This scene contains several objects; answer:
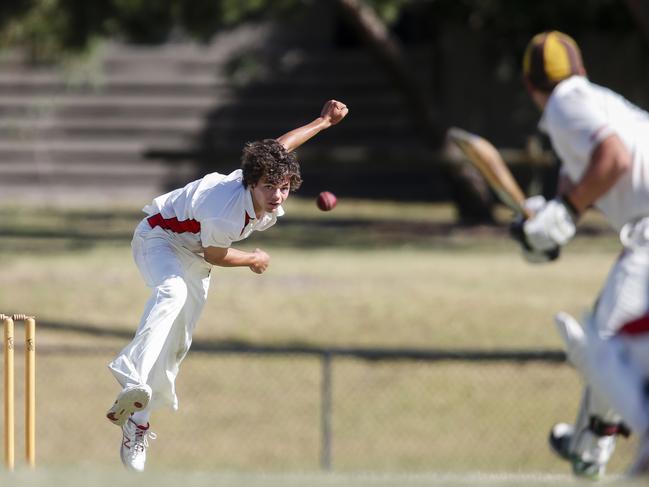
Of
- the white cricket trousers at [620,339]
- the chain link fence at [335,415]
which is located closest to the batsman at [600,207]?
the white cricket trousers at [620,339]

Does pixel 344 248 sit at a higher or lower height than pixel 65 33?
lower

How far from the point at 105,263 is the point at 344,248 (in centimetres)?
350

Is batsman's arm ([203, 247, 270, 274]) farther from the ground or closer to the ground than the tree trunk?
farther from the ground

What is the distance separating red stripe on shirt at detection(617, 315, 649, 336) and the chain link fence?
6982 mm

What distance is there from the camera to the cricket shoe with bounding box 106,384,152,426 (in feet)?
23.6

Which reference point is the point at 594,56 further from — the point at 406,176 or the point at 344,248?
the point at 344,248

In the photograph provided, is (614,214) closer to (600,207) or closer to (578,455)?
(600,207)

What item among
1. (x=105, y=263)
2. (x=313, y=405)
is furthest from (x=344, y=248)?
(x=313, y=405)

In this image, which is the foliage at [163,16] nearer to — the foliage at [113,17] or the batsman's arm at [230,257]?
the foliage at [113,17]

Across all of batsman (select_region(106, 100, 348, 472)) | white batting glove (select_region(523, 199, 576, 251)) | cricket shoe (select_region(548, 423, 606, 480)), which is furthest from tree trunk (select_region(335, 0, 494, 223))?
white batting glove (select_region(523, 199, 576, 251))

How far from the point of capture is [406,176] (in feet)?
88.4

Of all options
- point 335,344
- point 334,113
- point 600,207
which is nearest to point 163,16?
point 335,344

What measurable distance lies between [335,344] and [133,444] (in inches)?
307

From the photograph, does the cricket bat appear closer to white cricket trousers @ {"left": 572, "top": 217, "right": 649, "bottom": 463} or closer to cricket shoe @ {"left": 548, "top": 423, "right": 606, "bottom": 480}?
white cricket trousers @ {"left": 572, "top": 217, "right": 649, "bottom": 463}
